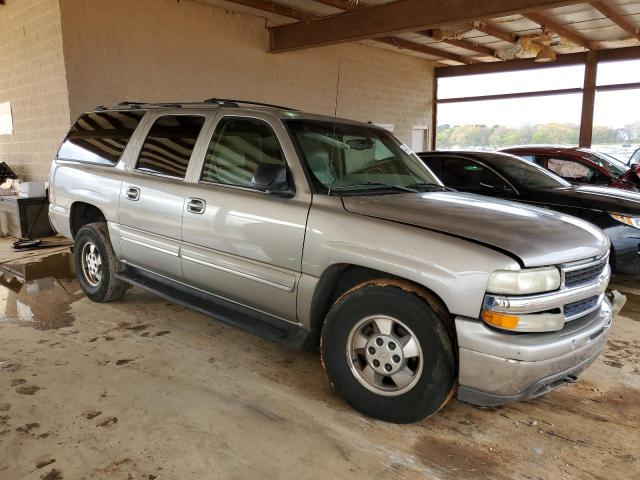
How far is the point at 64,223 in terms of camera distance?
482 centimetres

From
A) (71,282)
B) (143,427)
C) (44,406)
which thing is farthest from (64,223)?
(143,427)

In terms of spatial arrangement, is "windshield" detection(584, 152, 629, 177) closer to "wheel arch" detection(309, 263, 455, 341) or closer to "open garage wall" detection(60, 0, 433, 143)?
"open garage wall" detection(60, 0, 433, 143)

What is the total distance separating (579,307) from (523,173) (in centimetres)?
369

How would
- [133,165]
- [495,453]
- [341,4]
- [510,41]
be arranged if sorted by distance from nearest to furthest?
1. [495,453]
2. [133,165]
3. [341,4]
4. [510,41]

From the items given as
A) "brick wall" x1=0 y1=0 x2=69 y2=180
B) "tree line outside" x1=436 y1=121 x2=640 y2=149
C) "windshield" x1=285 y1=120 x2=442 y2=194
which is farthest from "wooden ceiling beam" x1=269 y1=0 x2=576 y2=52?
"tree line outside" x1=436 y1=121 x2=640 y2=149

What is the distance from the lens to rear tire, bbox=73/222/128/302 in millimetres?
4371

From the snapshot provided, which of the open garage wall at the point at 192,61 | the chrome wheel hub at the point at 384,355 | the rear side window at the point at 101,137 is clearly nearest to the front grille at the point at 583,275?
the chrome wheel hub at the point at 384,355

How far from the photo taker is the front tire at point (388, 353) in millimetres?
2439

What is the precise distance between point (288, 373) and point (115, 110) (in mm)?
2978

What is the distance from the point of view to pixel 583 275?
2.60m

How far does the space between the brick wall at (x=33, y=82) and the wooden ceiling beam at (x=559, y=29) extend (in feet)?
28.9

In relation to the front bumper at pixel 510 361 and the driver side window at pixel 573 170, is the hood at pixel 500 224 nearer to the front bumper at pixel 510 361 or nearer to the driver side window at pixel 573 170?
the front bumper at pixel 510 361

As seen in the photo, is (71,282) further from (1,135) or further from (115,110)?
(1,135)

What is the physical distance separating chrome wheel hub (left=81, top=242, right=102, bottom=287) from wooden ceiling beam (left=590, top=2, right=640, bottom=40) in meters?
9.64
